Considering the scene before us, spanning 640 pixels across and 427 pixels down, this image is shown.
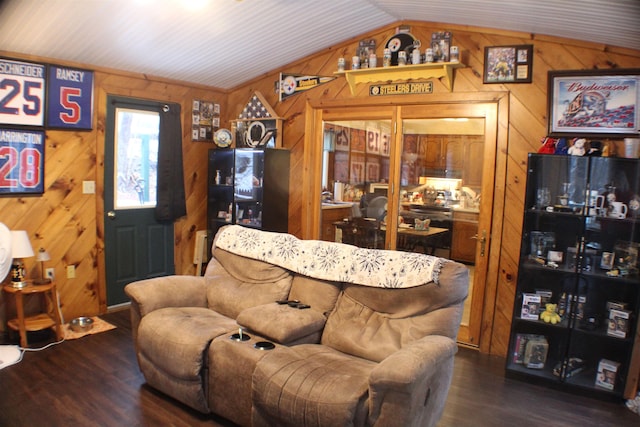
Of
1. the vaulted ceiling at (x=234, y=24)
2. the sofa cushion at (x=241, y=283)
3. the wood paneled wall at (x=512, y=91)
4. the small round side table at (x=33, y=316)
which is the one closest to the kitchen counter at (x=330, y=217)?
the wood paneled wall at (x=512, y=91)

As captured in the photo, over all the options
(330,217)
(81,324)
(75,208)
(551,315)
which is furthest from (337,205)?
(81,324)

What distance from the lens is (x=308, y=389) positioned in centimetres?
214

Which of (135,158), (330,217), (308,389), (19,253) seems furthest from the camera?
(330,217)

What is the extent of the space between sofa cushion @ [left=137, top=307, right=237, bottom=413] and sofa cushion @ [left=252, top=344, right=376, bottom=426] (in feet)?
1.55

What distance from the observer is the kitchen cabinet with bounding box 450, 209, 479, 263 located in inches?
154

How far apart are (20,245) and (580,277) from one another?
4.21m

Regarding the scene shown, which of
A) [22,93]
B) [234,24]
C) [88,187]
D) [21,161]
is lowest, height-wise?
[88,187]

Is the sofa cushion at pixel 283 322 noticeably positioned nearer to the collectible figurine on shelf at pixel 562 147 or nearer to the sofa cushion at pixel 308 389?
the sofa cushion at pixel 308 389

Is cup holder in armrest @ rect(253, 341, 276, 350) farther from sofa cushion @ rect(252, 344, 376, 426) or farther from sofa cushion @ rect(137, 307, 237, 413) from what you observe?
sofa cushion @ rect(137, 307, 237, 413)

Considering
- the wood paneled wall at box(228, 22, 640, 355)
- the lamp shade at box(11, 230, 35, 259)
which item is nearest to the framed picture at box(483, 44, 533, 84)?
the wood paneled wall at box(228, 22, 640, 355)

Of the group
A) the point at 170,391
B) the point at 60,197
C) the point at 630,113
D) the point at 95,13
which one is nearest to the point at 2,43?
the point at 95,13

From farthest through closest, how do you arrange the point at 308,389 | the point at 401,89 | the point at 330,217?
the point at 330,217 → the point at 401,89 → the point at 308,389

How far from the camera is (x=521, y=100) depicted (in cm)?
361

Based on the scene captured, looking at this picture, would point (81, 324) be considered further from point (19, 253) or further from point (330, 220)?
point (330, 220)
